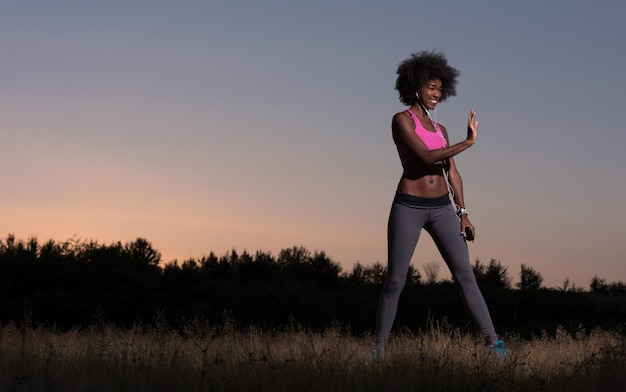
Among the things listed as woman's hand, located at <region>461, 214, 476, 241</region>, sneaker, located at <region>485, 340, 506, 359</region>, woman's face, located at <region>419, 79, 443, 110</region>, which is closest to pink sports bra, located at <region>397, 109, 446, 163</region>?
woman's face, located at <region>419, 79, 443, 110</region>

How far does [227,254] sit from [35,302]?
561 cm

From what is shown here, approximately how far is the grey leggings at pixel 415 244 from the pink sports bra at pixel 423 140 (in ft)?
1.29

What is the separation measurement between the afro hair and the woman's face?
0.04m

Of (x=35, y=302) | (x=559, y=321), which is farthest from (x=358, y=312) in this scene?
(x=35, y=302)

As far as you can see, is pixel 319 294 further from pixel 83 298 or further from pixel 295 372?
pixel 295 372

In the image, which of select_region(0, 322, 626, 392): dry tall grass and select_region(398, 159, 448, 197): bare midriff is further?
select_region(398, 159, 448, 197): bare midriff

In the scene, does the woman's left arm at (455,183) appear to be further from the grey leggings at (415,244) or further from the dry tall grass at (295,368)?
the dry tall grass at (295,368)

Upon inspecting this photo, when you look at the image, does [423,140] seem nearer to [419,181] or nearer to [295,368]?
[419,181]

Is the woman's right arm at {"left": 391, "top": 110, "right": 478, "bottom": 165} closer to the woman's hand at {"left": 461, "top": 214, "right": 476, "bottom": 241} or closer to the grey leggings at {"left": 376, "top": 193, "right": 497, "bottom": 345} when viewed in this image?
the grey leggings at {"left": 376, "top": 193, "right": 497, "bottom": 345}

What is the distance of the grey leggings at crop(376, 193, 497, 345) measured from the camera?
7.98 metres

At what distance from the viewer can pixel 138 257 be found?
63.2 ft

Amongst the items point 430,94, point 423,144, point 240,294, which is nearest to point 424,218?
point 423,144

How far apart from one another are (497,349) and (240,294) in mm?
8953

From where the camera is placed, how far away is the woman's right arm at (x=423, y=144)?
7.84 m
